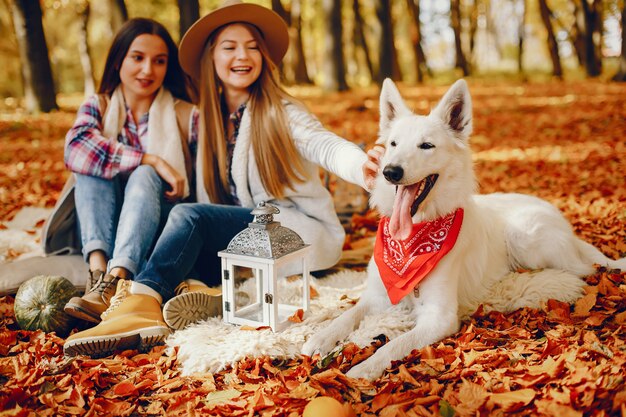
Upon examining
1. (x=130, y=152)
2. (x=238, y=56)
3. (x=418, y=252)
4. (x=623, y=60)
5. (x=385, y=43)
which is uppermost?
(x=385, y=43)

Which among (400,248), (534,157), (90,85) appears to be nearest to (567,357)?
(400,248)

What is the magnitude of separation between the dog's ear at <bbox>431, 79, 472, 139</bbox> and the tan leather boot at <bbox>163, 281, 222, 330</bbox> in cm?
161

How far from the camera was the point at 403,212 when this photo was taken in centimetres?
262

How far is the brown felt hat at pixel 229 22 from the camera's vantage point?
136 inches

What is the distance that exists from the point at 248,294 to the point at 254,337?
2.12 ft

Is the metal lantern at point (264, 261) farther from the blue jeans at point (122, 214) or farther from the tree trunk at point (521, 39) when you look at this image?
the tree trunk at point (521, 39)

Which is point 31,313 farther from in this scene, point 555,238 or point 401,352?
point 555,238

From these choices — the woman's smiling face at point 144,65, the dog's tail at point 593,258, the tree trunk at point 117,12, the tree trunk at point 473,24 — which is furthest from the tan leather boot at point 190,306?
the tree trunk at point 473,24

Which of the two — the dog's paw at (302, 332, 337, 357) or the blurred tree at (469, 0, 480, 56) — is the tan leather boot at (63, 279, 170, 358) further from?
the blurred tree at (469, 0, 480, 56)

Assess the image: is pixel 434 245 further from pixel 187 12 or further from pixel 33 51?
pixel 33 51

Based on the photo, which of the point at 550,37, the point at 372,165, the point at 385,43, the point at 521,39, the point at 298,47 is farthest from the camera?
the point at 521,39

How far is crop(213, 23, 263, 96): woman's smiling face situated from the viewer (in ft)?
11.5

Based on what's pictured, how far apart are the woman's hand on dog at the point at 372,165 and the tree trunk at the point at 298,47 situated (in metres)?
17.3

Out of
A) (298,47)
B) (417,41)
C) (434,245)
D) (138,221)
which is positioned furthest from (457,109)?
(417,41)
